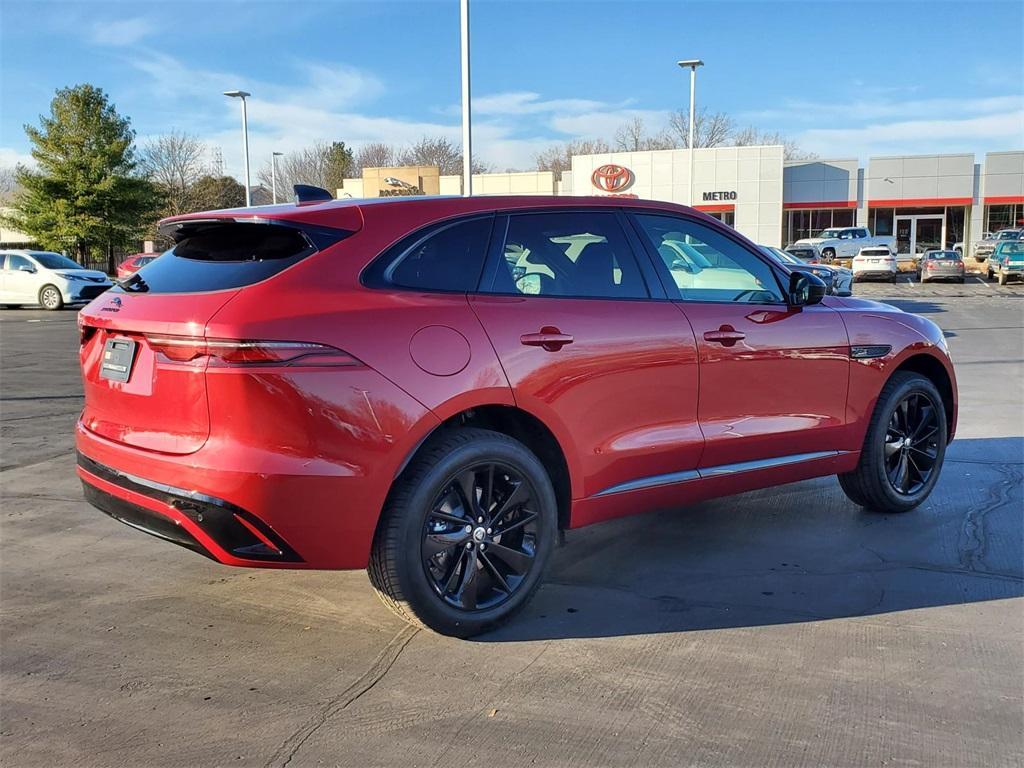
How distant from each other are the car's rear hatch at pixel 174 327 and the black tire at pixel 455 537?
0.79 meters

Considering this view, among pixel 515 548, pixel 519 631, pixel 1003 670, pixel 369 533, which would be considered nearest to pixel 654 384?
pixel 515 548

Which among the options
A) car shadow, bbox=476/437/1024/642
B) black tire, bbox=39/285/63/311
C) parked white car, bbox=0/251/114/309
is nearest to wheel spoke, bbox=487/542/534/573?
car shadow, bbox=476/437/1024/642

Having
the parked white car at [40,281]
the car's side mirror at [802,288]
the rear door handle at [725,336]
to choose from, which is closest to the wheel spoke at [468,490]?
the rear door handle at [725,336]

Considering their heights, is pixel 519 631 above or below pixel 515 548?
below

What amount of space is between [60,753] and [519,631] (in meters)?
1.73

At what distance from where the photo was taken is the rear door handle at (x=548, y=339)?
3650 mm

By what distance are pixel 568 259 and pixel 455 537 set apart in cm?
134

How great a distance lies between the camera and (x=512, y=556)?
373 centimetres

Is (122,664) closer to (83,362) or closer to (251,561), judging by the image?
(251,561)

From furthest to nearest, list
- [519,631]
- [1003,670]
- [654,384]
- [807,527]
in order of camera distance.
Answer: [807,527] < [654,384] < [519,631] < [1003,670]

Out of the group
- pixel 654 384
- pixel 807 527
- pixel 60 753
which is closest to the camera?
pixel 60 753

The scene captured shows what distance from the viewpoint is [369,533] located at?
10.8 feet

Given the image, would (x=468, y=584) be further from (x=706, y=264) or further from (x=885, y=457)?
(x=885, y=457)

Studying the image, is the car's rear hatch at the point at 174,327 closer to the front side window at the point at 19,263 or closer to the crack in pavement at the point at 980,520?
the crack in pavement at the point at 980,520
